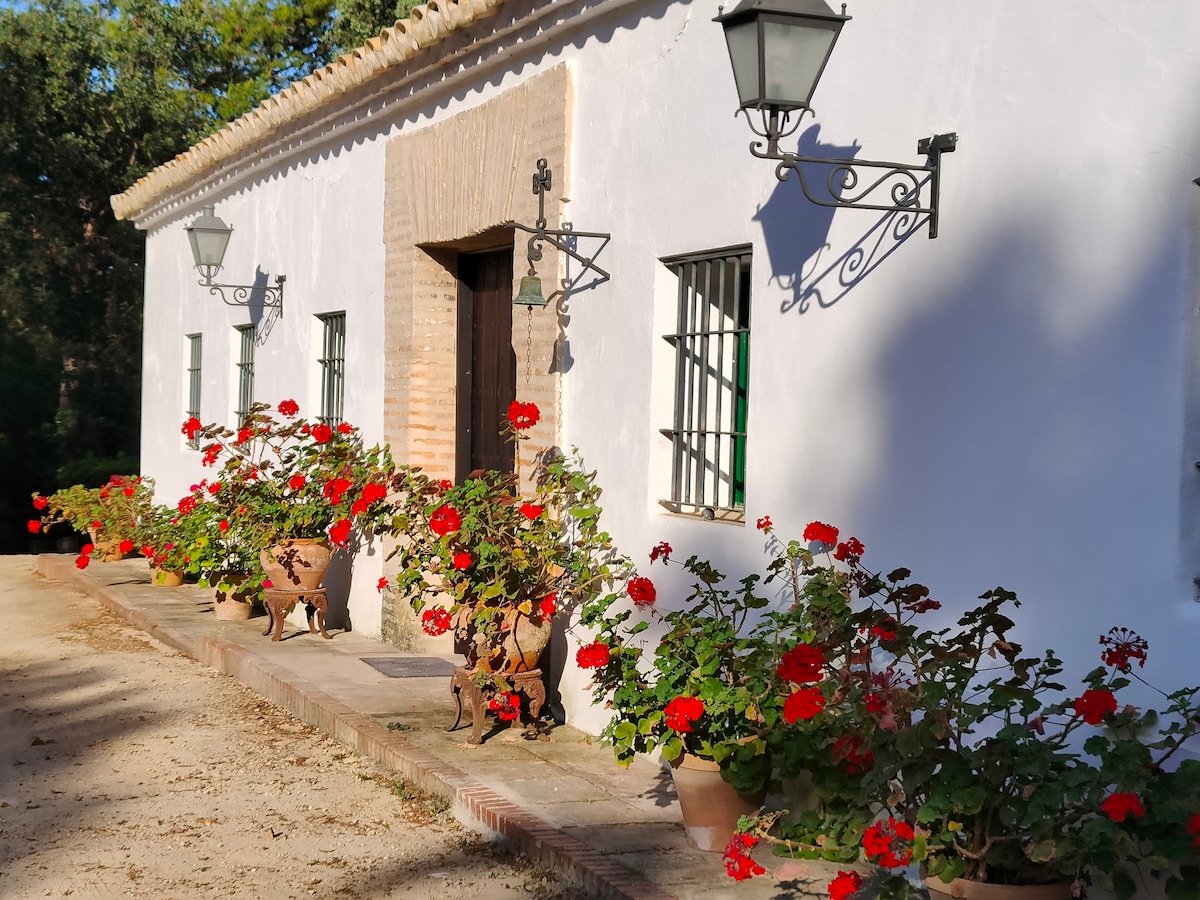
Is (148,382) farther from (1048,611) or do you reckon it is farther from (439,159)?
(1048,611)

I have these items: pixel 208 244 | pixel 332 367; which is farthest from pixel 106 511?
pixel 332 367

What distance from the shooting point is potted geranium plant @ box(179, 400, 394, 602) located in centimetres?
870

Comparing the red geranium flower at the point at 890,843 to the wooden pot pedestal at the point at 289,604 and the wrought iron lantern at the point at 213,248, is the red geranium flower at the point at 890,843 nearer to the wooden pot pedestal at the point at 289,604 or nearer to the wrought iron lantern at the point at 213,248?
the wooden pot pedestal at the point at 289,604

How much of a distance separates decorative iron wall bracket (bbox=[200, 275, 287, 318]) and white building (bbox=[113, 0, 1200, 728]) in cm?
216

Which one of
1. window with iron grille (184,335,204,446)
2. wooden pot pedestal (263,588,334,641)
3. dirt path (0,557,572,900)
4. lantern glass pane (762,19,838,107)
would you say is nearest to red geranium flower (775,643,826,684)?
dirt path (0,557,572,900)

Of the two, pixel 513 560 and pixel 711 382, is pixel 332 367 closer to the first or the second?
pixel 513 560

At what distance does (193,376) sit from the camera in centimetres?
1369

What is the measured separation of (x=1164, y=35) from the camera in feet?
11.7

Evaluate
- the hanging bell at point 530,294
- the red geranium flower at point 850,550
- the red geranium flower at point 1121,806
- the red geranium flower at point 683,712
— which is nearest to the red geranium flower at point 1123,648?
the red geranium flower at point 1121,806

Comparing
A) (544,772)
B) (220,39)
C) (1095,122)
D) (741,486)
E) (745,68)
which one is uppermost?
(220,39)

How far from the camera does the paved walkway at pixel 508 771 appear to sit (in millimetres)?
4289

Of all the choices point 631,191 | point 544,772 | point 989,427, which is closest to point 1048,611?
point 989,427

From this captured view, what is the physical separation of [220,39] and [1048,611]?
68.5ft

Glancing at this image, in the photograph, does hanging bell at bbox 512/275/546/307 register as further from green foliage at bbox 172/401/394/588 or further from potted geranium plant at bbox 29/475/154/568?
potted geranium plant at bbox 29/475/154/568
